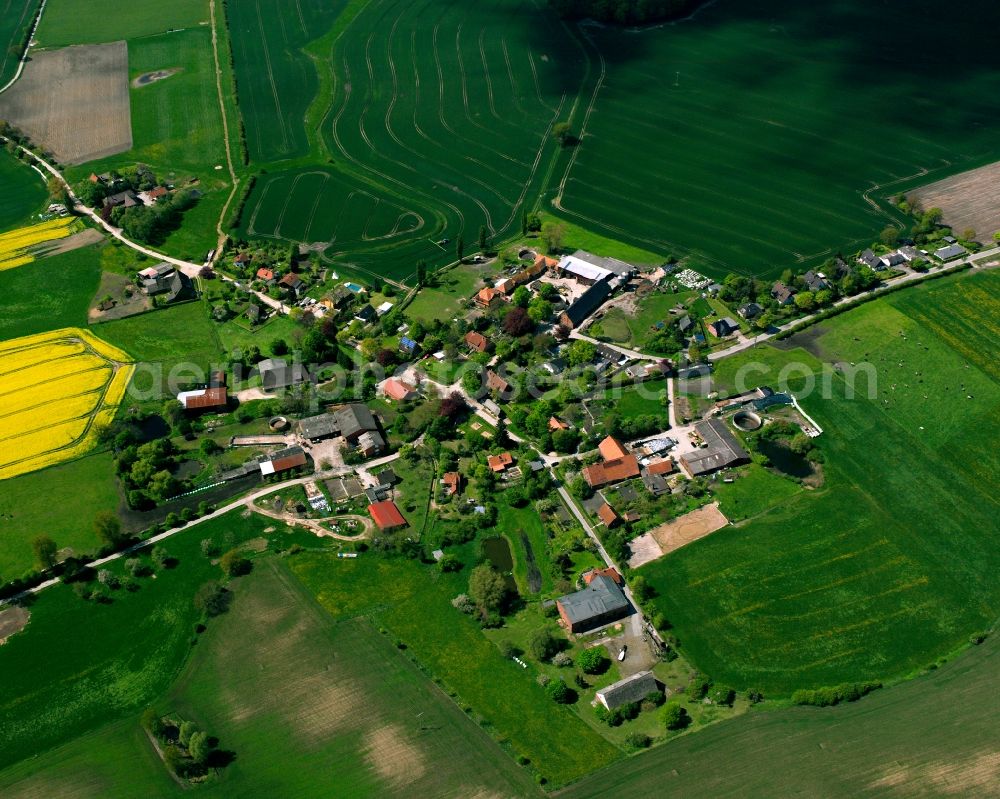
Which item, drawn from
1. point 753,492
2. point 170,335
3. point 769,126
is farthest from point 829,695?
point 769,126

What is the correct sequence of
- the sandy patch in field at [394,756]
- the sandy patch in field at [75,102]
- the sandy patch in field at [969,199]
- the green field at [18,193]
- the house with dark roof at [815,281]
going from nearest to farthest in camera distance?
the sandy patch in field at [394,756] < the house with dark roof at [815,281] < the sandy patch in field at [969,199] < the green field at [18,193] < the sandy patch in field at [75,102]

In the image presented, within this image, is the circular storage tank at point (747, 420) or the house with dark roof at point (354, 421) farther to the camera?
the circular storage tank at point (747, 420)

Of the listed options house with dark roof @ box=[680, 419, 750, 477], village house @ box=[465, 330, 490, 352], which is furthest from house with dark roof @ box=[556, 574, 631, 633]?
village house @ box=[465, 330, 490, 352]

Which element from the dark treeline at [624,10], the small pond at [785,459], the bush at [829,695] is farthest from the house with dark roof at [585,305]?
the dark treeline at [624,10]

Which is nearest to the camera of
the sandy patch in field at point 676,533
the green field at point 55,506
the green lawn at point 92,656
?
the green lawn at point 92,656

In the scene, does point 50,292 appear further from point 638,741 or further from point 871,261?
point 871,261

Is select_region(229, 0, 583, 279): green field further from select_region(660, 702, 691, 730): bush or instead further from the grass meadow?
select_region(660, 702, 691, 730): bush

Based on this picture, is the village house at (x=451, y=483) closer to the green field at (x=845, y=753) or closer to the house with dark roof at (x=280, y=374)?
the house with dark roof at (x=280, y=374)
